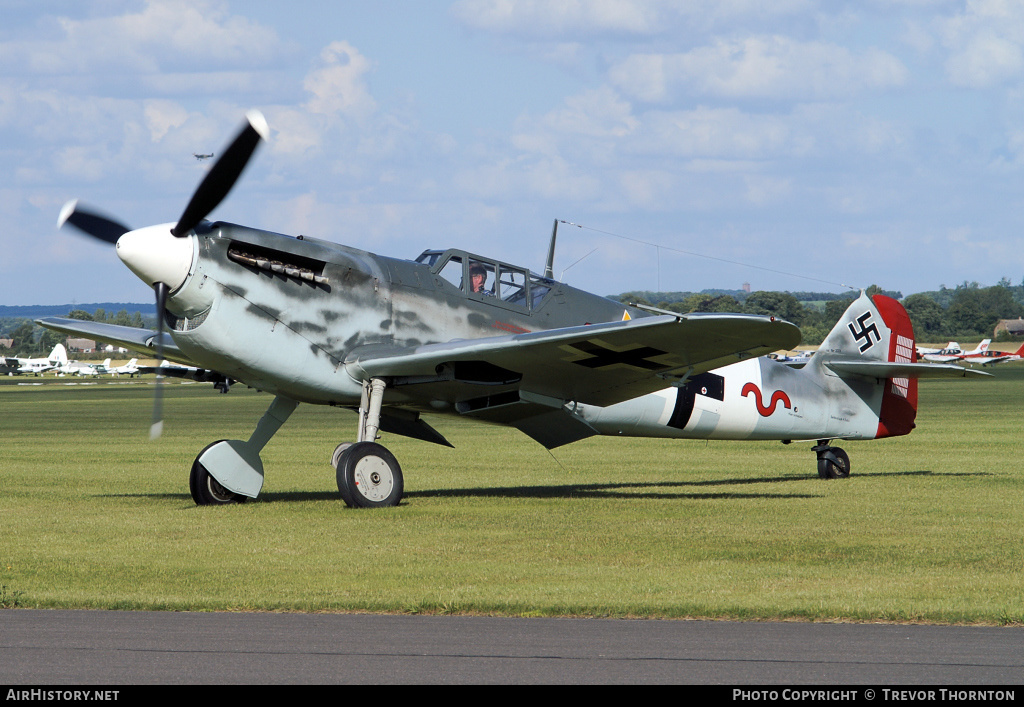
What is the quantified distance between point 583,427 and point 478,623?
8743 millimetres

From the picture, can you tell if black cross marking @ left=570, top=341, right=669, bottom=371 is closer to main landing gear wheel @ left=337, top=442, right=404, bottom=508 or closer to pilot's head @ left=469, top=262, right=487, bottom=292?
pilot's head @ left=469, top=262, right=487, bottom=292

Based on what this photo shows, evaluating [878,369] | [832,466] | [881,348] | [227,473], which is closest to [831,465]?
[832,466]

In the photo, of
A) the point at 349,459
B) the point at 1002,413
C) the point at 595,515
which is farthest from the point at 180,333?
the point at 1002,413

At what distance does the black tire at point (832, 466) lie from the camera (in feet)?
59.7

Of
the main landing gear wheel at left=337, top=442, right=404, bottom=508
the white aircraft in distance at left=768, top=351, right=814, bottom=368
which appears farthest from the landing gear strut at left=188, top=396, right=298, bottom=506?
the white aircraft in distance at left=768, top=351, right=814, bottom=368

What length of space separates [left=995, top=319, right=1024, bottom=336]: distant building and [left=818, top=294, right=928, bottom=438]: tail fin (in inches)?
6741

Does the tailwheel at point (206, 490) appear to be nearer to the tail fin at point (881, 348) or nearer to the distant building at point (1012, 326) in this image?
the tail fin at point (881, 348)

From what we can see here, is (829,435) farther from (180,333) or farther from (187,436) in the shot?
(187,436)

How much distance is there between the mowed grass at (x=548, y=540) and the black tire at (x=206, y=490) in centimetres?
18

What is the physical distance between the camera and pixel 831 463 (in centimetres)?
1822

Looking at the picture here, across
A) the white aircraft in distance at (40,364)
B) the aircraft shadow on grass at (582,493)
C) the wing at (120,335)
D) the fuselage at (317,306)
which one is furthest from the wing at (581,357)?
the white aircraft in distance at (40,364)

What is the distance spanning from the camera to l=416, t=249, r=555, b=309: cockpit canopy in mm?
14750

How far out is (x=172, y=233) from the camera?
1281 centimetres

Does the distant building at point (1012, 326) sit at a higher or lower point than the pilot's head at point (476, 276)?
higher
